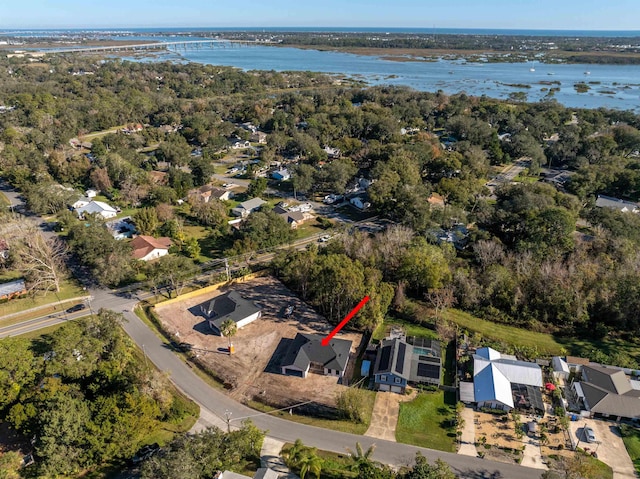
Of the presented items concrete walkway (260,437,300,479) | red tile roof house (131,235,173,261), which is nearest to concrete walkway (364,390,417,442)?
concrete walkway (260,437,300,479)

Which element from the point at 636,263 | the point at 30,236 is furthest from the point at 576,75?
the point at 30,236

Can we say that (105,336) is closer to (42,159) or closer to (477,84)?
(42,159)

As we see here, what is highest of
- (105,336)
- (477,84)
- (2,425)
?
(477,84)

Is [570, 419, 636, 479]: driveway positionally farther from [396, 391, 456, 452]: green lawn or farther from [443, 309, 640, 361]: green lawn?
[396, 391, 456, 452]: green lawn

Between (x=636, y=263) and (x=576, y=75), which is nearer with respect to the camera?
(x=636, y=263)

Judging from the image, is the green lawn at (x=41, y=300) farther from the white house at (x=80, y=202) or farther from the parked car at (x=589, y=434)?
the parked car at (x=589, y=434)

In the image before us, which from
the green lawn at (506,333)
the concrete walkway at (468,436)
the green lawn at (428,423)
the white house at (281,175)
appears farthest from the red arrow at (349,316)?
the white house at (281,175)
